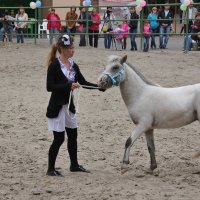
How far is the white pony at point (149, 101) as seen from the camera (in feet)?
18.6

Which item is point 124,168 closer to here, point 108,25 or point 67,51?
point 67,51

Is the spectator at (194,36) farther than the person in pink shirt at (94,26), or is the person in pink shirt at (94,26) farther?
the person in pink shirt at (94,26)

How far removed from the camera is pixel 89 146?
7070 mm

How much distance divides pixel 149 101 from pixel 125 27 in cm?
1290

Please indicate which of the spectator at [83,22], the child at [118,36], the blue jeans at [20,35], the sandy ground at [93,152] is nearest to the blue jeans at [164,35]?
the child at [118,36]

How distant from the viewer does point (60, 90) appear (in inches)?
222

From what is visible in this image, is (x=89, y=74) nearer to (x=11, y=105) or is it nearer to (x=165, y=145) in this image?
(x=11, y=105)

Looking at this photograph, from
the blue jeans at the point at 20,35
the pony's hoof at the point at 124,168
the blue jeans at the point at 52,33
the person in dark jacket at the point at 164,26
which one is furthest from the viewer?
the blue jeans at the point at 20,35

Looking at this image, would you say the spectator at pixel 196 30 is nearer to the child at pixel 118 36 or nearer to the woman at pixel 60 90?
the child at pixel 118 36

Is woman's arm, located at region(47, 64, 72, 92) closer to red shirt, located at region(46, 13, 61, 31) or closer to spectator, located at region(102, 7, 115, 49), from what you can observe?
spectator, located at region(102, 7, 115, 49)

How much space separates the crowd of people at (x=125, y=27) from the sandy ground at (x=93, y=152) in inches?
194

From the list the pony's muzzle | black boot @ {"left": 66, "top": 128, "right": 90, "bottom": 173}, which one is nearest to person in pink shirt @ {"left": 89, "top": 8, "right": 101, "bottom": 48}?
black boot @ {"left": 66, "top": 128, "right": 90, "bottom": 173}

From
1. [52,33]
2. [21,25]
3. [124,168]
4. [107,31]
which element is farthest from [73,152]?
[21,25]

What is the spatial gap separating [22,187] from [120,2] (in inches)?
857
